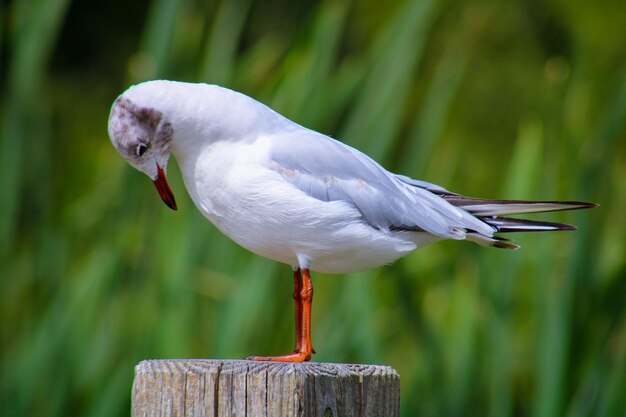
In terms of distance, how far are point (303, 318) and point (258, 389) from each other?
16.6 inches

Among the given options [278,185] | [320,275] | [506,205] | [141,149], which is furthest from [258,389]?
[320,275]

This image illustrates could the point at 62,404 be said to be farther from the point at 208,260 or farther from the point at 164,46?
the point at 164,46

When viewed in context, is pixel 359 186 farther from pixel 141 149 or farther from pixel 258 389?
pixel 258 389

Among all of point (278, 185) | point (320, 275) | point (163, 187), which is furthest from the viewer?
point (320, 275)

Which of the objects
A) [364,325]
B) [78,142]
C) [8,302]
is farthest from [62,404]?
[78,142]

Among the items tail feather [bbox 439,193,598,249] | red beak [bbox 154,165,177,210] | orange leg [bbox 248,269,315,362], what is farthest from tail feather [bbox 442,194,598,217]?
red beak [bbox 154,165,177,210]

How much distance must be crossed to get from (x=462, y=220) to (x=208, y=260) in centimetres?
81

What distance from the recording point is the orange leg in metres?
1.62

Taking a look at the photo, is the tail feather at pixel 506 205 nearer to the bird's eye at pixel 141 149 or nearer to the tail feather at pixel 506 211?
the tail feather at pixel 506 211

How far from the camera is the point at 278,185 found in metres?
1.61

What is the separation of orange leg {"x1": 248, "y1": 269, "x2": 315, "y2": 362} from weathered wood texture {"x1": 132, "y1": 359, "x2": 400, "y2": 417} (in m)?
0.26

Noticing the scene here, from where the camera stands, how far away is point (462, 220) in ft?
5.77

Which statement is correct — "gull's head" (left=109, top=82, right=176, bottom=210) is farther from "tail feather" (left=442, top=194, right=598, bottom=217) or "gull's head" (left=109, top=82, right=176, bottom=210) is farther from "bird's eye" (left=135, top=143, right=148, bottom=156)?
"tail feather" (left=442, top=194, right=598, bottom=217)

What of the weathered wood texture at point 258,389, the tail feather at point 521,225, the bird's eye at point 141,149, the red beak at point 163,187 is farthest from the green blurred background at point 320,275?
the weathered wood texture at point 258,389
